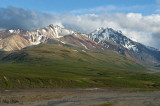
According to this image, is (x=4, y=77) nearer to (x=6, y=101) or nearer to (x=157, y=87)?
(x=6, y=101)

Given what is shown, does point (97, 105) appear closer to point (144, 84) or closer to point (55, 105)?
point (55, 105)

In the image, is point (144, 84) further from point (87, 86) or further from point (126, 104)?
point (126, 104)

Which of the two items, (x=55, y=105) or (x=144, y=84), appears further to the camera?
(x=144, y=84)

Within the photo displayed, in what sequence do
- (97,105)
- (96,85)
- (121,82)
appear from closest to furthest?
1. (97,105)
2. (96,85)
3. (121,82)

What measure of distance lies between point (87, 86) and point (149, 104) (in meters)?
73.9

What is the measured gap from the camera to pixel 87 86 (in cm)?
16725

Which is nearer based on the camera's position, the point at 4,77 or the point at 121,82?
the point at 4,77

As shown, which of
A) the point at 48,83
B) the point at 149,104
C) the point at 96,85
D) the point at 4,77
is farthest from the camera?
the point at 96,85

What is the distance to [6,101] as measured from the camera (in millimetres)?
94625

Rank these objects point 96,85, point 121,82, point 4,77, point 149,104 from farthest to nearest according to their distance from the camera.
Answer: point 121,82 < point 96,85 < point 4,77 < point 149,104

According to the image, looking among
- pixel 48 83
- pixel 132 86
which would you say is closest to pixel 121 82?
pixel 132 86

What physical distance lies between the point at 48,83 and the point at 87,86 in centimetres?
2868

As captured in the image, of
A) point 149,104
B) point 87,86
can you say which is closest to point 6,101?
point 149,104

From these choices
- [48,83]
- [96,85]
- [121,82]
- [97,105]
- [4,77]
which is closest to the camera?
[97,105]
